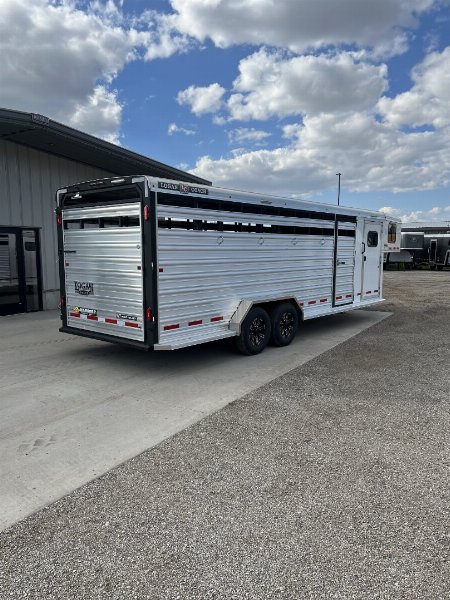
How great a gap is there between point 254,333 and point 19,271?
24.1ft

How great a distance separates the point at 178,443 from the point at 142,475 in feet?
2.01

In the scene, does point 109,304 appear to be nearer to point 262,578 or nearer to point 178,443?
point 178,443

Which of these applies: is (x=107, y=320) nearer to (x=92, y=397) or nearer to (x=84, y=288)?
(x=84, y=288)

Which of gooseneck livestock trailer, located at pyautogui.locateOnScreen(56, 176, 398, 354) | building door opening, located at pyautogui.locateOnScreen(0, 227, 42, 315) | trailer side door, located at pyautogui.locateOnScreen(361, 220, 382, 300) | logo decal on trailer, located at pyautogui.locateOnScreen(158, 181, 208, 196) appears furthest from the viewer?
building door opening, located at pyautogui.locateOnScreen(0, 227, 42, 315)

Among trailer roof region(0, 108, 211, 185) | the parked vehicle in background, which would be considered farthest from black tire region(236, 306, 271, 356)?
the parked vehicle in background

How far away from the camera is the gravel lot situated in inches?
95.7

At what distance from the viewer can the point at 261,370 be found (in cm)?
654

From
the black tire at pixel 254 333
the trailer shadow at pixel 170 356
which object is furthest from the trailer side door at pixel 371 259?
the black tire at pixel 254 333

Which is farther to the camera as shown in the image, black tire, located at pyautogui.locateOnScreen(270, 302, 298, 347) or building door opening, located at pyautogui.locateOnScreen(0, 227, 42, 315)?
building door opening, located at pyautogui.locateOnScreen(0, 227, 42, 315)

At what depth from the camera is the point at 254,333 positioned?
24.4ft

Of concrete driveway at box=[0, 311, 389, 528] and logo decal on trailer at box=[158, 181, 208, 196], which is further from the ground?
logo decal on trailer at box=[158, 181, 208, 196]

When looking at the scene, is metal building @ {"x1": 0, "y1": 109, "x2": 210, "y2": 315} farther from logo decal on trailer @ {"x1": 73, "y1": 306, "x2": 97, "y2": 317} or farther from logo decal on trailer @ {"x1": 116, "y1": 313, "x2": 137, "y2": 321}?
logo decal on trailer @ {"x1": 116, "y1": 313, "x2": 137, "y2": 321}

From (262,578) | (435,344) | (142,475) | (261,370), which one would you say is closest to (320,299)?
(435,344)

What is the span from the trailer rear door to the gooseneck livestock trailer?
0.01 m
